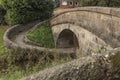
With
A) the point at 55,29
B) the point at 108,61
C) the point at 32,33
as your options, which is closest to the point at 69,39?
the point at 55,29

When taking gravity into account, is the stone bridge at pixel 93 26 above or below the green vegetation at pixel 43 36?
above

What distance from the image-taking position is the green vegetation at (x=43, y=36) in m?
22.6

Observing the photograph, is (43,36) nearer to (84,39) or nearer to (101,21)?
(84,39)

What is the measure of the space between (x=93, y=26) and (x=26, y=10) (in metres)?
12.0

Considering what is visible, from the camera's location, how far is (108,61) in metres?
3.25

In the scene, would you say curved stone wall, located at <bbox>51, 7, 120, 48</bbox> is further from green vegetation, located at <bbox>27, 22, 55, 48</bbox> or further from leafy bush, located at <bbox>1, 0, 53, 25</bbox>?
leafy bush, located at <bbox>1, 0, 53, 25</bbox>

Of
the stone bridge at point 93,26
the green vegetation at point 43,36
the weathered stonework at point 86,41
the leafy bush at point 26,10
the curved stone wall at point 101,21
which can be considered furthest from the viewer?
the leafy bush at point 26,10

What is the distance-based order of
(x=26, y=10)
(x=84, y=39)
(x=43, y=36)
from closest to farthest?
(x=84, y=39) → (x=43, y=36) → (x=26, y=10)

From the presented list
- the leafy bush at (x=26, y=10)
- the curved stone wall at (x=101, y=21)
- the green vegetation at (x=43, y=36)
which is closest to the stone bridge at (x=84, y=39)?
the curved stone wall at (x=101, y=21)

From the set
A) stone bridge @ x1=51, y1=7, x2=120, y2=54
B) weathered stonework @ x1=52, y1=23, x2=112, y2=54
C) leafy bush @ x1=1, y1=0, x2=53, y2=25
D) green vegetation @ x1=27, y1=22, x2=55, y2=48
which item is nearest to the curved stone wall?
stone bridge @ x1=51, y1=7, x2=120, y2=54

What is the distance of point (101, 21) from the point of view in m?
12.8

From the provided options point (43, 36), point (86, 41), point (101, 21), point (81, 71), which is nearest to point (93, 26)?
point (101, 21)

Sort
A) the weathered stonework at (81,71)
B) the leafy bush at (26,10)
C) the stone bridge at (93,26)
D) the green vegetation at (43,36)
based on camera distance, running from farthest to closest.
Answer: the leafy bush at (26,10) → the green vegetation at (43,36) → the stone bridge at (93,26) → the weathered stonework at (81,71)

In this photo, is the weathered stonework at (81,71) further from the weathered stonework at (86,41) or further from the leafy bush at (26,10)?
the leafy bush at (26,10)
